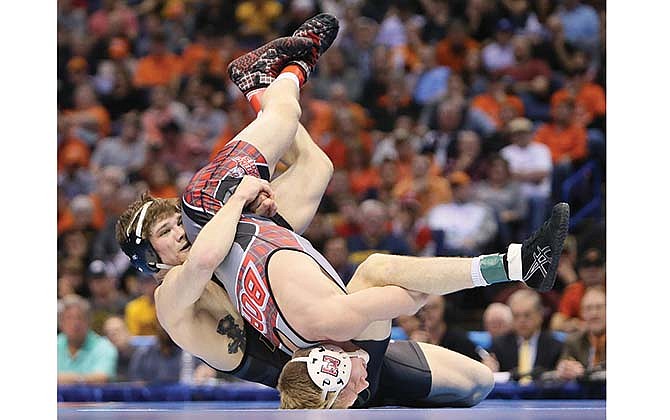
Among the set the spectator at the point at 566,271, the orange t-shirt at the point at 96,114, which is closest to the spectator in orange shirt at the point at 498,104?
the spectator at the point at 566,271

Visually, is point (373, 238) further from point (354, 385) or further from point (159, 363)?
point (354, 385)

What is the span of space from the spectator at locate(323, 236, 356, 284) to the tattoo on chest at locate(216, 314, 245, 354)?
7.19 ft

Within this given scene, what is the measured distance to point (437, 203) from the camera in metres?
5.75

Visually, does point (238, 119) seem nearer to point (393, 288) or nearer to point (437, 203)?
point (437, 203)

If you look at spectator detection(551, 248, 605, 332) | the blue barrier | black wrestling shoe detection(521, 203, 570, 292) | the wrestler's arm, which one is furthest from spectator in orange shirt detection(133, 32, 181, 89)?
black wrestling shoe detection(521, 203, 570, 292)

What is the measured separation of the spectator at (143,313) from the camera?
5.27 meters

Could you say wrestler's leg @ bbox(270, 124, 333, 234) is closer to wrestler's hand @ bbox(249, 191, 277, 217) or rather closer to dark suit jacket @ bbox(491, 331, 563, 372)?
wrestler's hand @ bbox(249, 191, 277, 217)

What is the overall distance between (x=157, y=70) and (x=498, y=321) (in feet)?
10.5

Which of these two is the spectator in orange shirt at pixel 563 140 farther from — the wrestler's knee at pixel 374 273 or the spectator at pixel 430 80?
the wrestler's knee at pixel 374 273

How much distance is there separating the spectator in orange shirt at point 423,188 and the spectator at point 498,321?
1112 millimetres

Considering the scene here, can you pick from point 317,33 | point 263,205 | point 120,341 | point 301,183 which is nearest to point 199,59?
point 120,341
